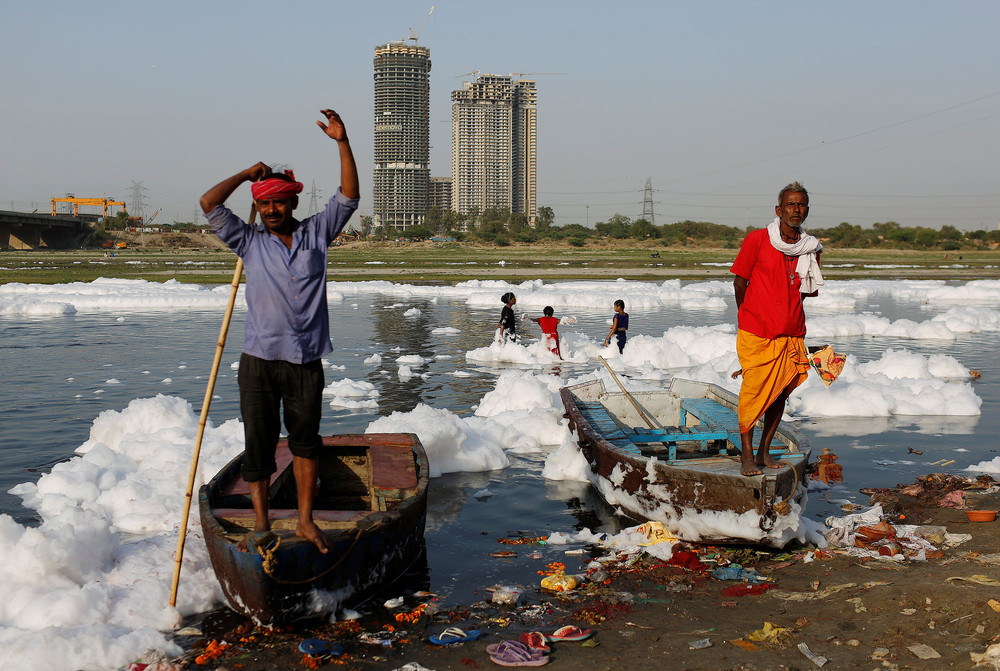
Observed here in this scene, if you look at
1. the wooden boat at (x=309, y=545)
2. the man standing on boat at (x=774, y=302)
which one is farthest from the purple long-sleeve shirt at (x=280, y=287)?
the man standing on boat at (x=774, y=302)

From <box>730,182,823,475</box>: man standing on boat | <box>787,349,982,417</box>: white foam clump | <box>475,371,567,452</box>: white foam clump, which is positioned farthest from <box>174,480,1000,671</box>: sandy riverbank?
<box>787,349,982,417</box>: white foam clump

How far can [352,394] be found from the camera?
1263cm

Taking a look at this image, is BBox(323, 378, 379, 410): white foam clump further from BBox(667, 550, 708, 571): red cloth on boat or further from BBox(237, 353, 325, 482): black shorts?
BBox(237, 353, 325, 482): black shorts

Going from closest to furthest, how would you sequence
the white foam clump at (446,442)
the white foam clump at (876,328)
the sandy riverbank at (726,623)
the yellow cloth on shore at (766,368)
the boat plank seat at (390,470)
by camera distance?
the sandy riverbank at (726,623) < the yellow cloth on shore at (766,368) < the boat plank seat at (390,470) < the white foam clump at (446,442) < the white foam clump at (876,328)

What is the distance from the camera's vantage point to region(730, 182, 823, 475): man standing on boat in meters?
5.84

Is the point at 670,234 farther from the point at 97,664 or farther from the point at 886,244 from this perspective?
the point at 97,664

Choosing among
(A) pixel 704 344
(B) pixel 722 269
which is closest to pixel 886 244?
(B) pixel 722 269

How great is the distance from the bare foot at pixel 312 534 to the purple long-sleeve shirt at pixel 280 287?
1.00 m

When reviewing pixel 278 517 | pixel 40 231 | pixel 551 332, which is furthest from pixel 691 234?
pixel 278 517

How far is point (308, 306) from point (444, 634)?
2154mm

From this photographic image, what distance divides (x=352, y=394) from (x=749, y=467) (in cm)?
773

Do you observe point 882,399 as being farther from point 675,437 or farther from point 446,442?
point 446,442

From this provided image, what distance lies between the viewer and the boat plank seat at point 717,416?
23.9ft

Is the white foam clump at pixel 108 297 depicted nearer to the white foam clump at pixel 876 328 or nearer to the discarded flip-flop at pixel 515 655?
the white foam clump at pixel 876 328
